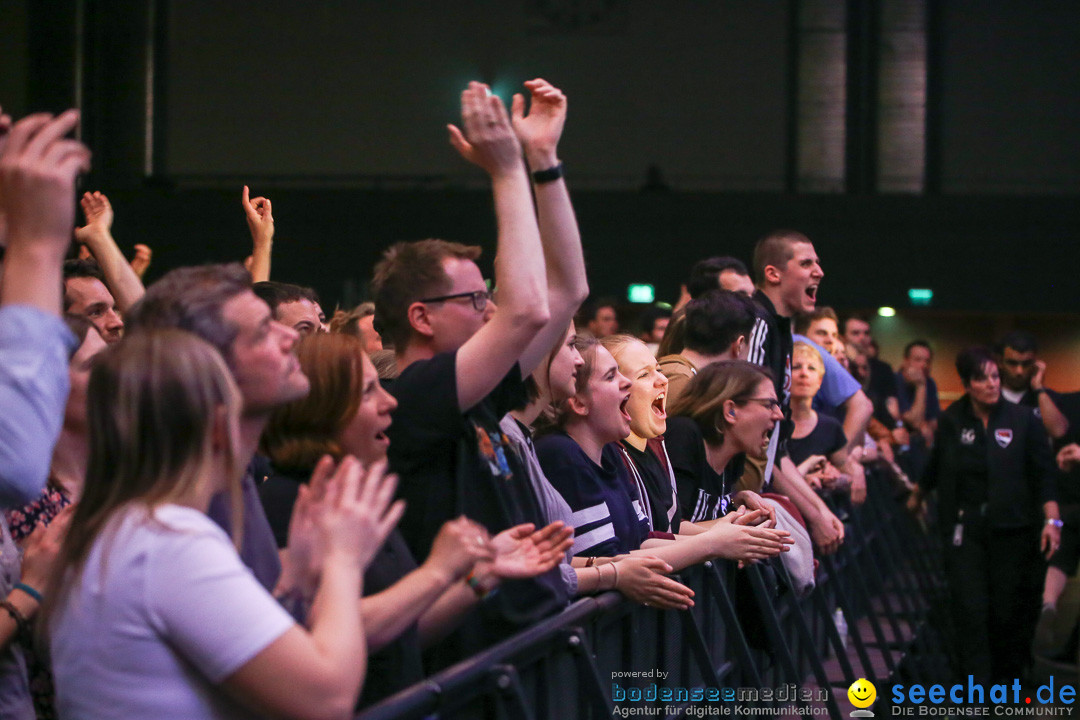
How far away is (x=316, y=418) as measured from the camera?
2.03 metres

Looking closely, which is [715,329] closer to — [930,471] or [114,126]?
[930,471]

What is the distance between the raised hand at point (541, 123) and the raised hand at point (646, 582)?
0.95m

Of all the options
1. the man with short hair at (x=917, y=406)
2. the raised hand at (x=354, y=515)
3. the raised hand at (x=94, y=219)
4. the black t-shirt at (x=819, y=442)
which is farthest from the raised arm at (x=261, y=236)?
the man with short hair at (x=917, y=406)

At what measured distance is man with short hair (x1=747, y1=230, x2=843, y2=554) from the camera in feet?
15.2

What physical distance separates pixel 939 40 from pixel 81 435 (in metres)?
14.3

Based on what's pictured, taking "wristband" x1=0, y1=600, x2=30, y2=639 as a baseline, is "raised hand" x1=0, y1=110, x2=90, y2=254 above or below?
above

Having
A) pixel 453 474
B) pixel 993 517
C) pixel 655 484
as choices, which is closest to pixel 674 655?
pixel 655 484

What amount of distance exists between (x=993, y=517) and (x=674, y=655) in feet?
13.3

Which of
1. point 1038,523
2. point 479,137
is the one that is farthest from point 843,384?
point 479,137

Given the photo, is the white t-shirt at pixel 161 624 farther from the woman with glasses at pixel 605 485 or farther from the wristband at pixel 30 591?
the woman with glasses at pixel 605 485

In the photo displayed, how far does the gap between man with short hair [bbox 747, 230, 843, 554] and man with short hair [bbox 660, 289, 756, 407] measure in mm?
228

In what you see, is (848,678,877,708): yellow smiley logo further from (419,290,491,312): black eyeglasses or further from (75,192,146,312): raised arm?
(75,192,146,312): raised arm

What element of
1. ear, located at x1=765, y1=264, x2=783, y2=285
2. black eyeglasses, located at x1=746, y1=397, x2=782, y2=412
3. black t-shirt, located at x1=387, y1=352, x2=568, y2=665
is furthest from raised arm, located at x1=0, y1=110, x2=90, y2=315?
ear, located at x1=765, y1=264, x2=783, y2=285

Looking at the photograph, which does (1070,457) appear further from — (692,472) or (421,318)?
(421,318)
